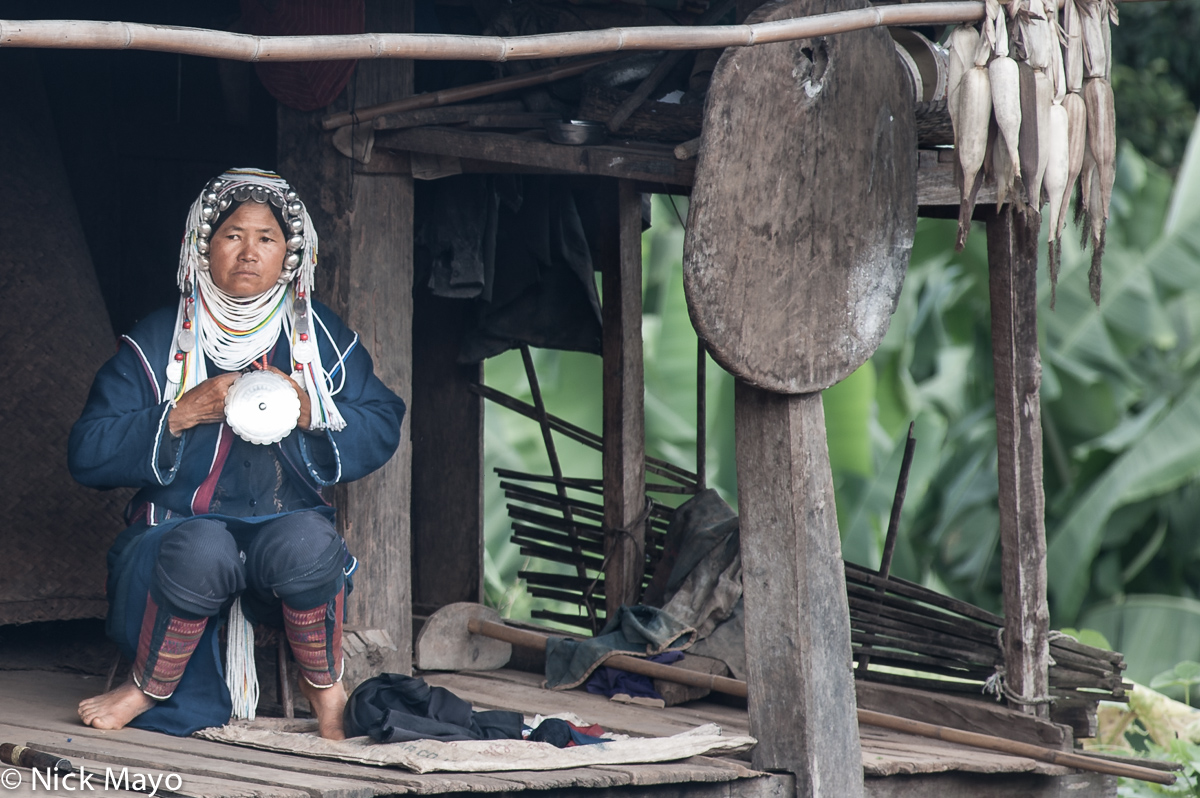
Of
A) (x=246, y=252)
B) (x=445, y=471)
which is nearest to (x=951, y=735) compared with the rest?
(x=445, y=471)

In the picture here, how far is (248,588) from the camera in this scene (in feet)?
12.3

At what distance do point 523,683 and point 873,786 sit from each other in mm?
1327

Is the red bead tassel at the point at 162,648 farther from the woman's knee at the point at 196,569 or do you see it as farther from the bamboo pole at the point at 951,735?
the bamboo pole at the point at 951,735

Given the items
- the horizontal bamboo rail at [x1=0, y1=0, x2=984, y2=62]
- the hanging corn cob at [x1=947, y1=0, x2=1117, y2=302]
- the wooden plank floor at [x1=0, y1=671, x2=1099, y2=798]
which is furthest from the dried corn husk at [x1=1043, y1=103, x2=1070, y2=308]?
the wooden plank floor at [x1=0, y1=671, x2=1099, y2=798]

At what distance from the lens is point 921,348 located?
10.9 m

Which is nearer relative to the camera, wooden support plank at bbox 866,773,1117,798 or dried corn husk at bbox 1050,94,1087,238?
dried corn husk at bbox 1050,94,1087,238

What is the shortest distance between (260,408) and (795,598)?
1.43 metres

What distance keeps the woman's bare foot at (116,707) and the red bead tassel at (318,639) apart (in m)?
0.38

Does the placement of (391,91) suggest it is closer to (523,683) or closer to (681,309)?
(523,683)

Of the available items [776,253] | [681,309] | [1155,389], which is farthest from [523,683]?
[1155,389]

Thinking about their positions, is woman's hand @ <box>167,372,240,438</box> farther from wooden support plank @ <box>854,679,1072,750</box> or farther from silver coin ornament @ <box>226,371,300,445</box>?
wooden support plank @ <box>854,679,1072,750</box>

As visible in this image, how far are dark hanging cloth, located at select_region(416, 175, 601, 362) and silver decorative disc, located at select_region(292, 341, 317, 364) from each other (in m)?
1.13

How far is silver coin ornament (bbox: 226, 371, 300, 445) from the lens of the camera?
3.74m

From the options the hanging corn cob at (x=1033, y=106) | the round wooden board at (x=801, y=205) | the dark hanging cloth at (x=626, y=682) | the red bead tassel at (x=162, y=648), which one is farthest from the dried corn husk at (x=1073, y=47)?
the red bead tassel at (x=162, y=648)
